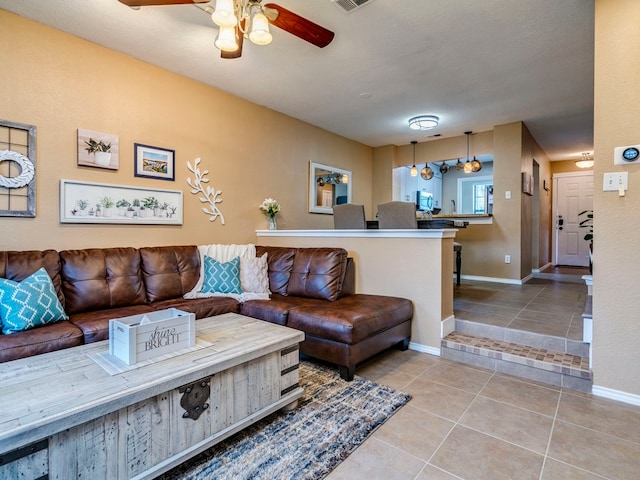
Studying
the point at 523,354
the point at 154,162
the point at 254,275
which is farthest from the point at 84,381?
the point at 523,354

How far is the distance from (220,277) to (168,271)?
452 millimetres

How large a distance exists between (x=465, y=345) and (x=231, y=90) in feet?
11.6

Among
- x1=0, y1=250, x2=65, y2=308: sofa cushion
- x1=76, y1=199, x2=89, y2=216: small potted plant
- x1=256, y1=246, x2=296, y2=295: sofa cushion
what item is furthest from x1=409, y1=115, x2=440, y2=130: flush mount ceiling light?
x1=0, y1=250, x2=65, y2=308: sofa cushion

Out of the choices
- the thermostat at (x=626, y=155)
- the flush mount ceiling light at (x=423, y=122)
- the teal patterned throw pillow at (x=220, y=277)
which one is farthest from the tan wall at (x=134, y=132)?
the thermostat at (x=626, y=155)

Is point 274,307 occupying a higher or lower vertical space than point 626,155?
lower

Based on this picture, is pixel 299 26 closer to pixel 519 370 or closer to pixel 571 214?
pixel 519 370

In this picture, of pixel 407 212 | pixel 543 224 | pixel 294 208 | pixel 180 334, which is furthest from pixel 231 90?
pixel 543 224

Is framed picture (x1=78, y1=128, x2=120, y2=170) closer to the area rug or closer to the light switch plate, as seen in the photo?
the area rug

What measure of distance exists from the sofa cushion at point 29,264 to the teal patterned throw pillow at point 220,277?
42.3 inches

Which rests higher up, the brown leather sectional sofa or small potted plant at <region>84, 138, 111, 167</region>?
small potted plant at <region>84, 138, 111, 167</region>

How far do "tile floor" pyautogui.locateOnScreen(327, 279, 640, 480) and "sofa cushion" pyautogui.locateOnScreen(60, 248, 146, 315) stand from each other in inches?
77.2

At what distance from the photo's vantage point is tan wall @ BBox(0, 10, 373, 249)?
2516 millimetres

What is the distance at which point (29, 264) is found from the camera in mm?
2297

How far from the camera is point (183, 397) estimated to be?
1.42 m
